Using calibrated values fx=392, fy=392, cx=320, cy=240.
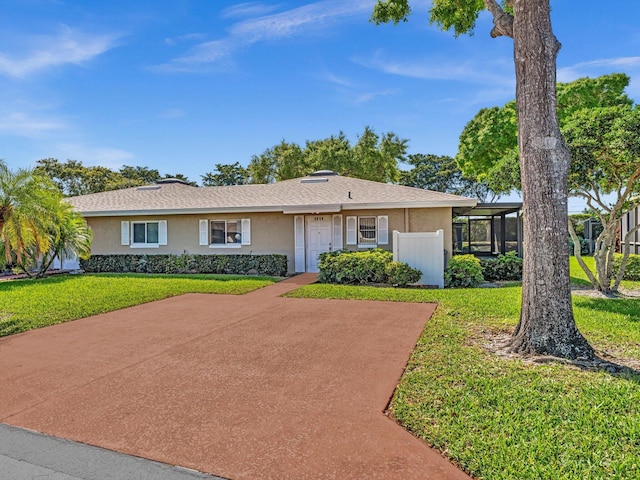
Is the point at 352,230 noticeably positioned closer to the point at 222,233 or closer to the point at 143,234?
the point at 222,233

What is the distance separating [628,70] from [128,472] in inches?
965

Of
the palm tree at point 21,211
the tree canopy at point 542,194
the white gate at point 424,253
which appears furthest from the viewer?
the white gate at point 424,253

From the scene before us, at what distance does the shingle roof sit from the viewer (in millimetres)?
14234

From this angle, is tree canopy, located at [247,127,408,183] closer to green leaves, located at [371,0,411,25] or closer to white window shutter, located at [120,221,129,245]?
white window shutter, located at [120,221,129,245]

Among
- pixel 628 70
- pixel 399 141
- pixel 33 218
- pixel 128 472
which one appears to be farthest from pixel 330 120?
pixel 128 472

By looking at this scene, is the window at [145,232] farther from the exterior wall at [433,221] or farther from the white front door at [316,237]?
the exterior wall at [433,221]

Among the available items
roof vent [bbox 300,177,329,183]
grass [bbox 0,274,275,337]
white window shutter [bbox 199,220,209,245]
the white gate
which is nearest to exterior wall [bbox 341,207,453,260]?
the white gate

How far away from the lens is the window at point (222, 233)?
16.3m

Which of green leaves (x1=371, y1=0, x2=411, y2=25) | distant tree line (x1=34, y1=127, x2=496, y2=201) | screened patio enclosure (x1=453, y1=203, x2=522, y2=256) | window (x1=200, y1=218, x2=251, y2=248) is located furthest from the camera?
distant tree line (x1=34, y1=127, x2=496, y2=201)

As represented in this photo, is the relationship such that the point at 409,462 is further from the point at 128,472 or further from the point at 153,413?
the point at 153,413

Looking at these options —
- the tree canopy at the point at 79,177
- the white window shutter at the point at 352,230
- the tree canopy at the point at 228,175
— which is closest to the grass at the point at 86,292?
the white window shutter at the point at 352,230

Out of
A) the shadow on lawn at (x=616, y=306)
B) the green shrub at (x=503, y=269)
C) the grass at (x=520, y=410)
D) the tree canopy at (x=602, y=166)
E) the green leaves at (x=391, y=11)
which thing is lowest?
the grass at (x=520, y=410)

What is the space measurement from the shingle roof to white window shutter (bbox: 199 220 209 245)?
0.74m

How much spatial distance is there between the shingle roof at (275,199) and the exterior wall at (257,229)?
53 centimetres
